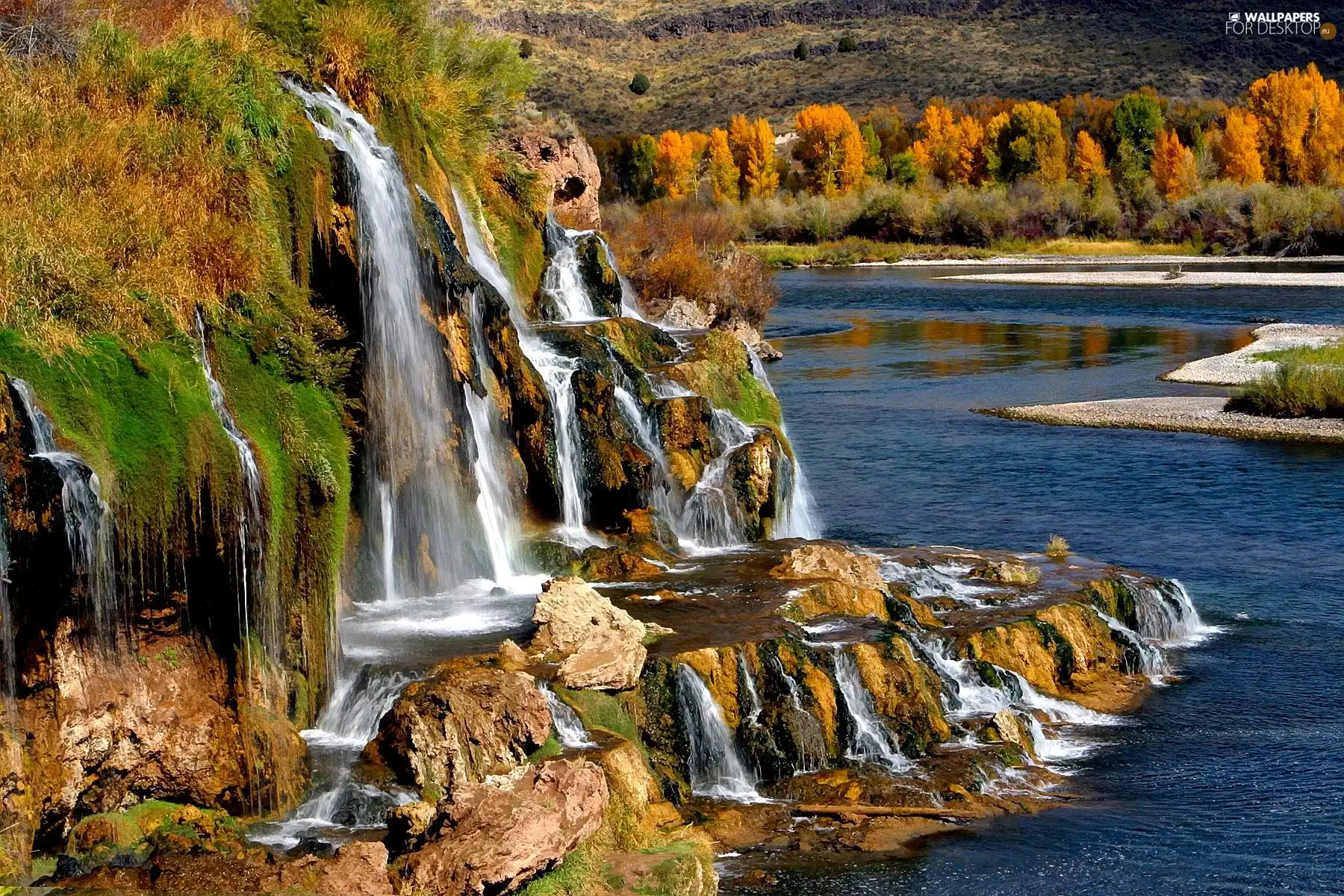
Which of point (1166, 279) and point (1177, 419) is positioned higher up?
point (1166, 279)

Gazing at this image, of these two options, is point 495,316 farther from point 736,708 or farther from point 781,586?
point 736,708

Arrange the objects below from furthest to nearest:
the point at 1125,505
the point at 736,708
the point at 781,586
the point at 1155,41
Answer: the point at 1155,41
the point at 1125,505
the point at 781,586
the point at 736,708

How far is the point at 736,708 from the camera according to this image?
18.0 m

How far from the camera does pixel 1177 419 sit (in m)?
42.4

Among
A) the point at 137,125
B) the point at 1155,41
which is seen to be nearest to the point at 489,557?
the point at 137,125

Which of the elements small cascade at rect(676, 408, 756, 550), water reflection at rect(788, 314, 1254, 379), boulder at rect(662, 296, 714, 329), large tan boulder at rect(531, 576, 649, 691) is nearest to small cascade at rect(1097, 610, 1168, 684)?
small cascade at rect(676, 408, 756, 550)

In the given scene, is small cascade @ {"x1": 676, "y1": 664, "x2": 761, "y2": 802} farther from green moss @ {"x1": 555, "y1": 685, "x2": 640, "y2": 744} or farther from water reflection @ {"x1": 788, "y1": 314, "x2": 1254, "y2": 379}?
water reflection @ {"x1": 788, "y1": 314, "x2": 1254, "y2": 379}

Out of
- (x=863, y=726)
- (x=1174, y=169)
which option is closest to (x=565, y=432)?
(x=863, y=726)

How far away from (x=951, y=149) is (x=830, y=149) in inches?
427

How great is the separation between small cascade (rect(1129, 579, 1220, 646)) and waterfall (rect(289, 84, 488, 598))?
10.1 meters

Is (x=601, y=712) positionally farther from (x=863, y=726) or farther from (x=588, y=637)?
(x=863, y=726)

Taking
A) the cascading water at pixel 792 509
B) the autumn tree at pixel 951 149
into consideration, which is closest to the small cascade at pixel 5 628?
the cascading water at pixel 792 509

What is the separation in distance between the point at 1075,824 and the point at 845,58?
176m

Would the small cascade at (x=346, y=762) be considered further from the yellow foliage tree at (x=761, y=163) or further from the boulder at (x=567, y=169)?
the yellow foliage tree at (x=761, y=163)
